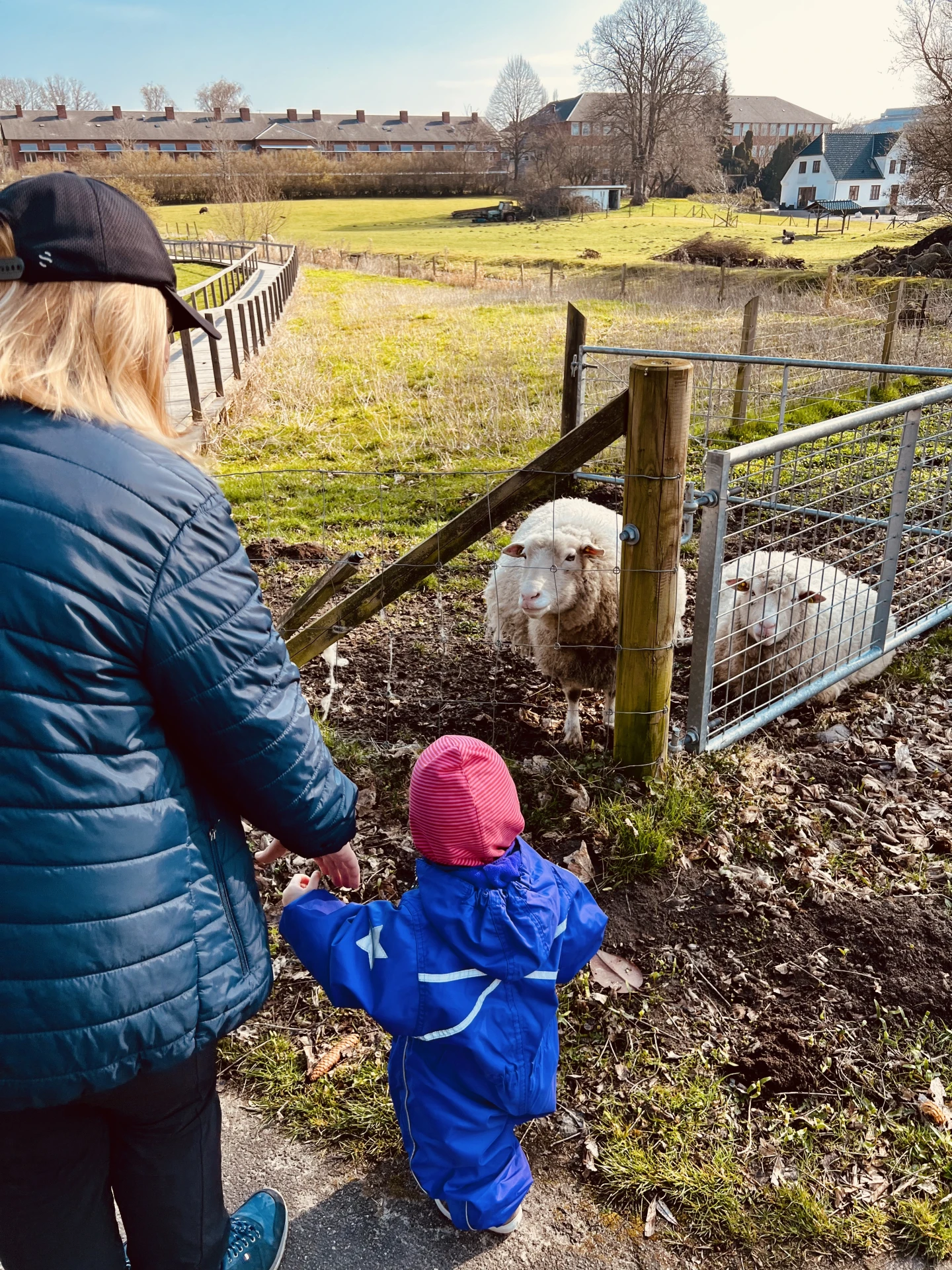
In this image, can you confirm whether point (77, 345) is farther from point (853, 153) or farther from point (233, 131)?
point (233, 131)

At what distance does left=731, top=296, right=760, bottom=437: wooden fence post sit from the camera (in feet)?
36.9

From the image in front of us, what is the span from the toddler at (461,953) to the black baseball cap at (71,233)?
1.18 metres

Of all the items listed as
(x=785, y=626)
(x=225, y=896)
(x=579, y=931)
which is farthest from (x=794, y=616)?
(x=225, y=896)

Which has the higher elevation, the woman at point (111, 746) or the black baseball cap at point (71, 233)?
the black baseball cap at point (71, 233)

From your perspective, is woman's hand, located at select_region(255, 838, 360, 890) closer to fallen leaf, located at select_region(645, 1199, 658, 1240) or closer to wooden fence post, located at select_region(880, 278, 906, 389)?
fallen leaf, located at select_region(645, 1199, 658, 1240)

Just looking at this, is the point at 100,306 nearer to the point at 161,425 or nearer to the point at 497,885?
the point at 161,425

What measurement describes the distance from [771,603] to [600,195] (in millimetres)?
81959

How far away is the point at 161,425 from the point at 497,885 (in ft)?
3.99

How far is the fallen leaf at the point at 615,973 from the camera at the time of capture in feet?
10.4

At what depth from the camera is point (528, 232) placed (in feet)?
202

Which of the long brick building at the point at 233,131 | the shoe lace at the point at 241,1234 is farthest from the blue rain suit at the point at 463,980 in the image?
the long brick building at the point at 233,131

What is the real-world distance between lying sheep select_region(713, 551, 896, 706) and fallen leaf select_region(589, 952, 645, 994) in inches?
84.4

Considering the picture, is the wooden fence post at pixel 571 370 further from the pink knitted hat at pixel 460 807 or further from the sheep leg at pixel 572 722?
the pink knitted hat at pixel 460 807

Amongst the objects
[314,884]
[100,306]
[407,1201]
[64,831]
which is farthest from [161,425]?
[407,1201]
